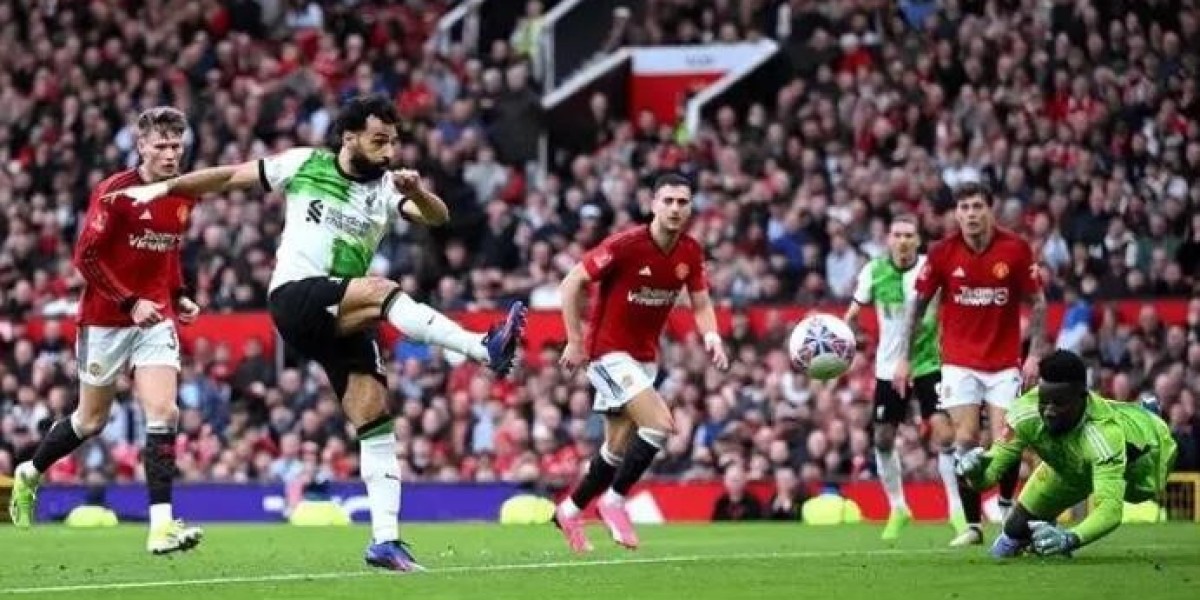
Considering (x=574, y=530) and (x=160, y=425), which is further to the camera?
(x=574, y=530)

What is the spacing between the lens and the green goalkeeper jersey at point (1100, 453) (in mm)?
14867

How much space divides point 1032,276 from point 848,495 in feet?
25.0

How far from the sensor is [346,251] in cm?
1516

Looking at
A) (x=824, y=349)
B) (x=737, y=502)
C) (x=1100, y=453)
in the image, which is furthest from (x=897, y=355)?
(x=1100, y=453)

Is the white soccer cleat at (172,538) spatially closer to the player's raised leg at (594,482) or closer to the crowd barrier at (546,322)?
the player's raised leg at (594,482)

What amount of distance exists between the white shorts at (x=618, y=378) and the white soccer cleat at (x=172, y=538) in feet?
12.1

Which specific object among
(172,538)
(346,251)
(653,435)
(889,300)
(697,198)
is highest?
(697,198)

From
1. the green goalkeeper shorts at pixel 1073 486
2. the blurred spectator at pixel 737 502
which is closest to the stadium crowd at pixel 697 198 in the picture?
the blurred spectator at pixel 737 502

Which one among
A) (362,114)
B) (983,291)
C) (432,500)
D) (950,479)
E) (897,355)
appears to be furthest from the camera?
(432,500)

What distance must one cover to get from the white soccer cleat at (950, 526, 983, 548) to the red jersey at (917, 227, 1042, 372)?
119 centimetres

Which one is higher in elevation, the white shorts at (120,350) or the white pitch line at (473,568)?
the white shorts at (120,350)

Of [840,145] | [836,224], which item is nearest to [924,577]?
[836,224]

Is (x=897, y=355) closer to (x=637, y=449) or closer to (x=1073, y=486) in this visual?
(x=637, y=449)

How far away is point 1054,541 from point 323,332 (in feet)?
13.9
